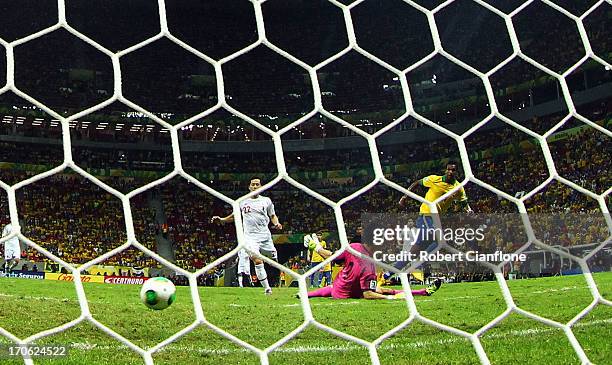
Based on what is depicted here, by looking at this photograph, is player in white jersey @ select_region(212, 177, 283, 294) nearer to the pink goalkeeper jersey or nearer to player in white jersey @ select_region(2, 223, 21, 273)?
the pink goalkeeper jersey

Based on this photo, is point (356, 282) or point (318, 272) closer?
point (356, 282)

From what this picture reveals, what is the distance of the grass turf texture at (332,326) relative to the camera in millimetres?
1945

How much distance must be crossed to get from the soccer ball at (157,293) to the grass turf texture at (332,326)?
124 mm

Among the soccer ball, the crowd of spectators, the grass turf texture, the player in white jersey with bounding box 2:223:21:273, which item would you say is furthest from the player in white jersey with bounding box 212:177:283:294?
the crowd of spectators

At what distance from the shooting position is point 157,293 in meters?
2.34

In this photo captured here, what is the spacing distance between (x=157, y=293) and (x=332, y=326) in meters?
0.72

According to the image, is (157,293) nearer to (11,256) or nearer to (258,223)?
(258,223)

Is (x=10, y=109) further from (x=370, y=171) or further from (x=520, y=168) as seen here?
(x=520, y=168)

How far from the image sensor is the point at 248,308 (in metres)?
3.53

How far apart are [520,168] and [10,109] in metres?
8.91

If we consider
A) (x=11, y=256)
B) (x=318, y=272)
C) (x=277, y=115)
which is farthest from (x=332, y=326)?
(x=277, y=115)

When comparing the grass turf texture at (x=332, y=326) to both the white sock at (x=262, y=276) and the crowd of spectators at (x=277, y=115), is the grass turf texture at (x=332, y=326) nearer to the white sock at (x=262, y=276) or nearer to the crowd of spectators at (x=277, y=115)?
the white sock at (x=262, y=276)

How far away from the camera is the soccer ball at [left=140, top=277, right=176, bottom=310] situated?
7.68 ft

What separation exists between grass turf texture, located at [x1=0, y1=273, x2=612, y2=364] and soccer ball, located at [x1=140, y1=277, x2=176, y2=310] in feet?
0.41
